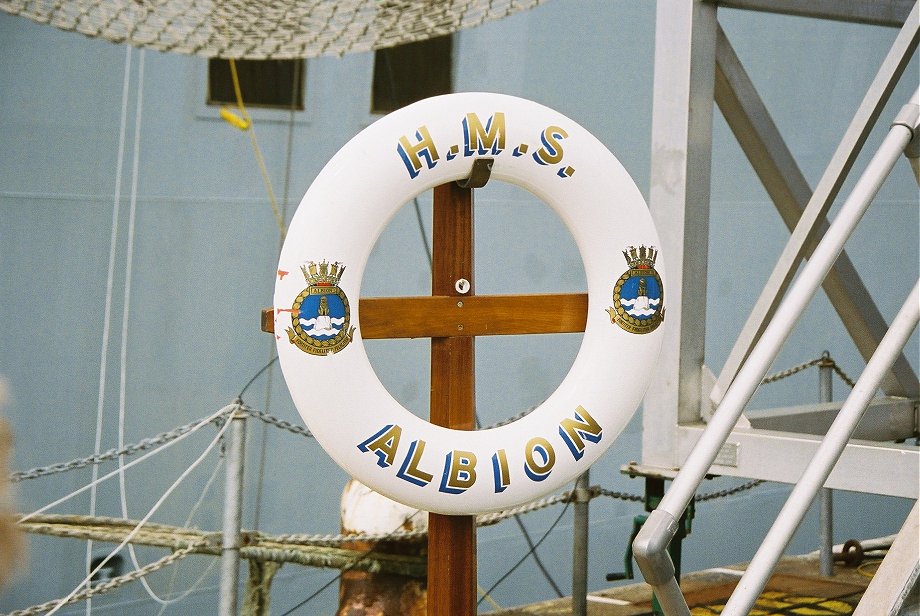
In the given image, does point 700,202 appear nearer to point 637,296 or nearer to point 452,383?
point 637,296

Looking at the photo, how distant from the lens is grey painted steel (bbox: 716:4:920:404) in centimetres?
266

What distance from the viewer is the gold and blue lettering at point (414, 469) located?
1853mm

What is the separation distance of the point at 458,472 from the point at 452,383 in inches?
6.7

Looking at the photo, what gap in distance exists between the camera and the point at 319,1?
166 inches

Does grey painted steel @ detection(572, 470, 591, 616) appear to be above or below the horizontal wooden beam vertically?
Result: below

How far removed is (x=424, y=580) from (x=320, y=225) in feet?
5.39

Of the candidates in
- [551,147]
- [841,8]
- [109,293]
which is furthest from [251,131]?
[551,147]

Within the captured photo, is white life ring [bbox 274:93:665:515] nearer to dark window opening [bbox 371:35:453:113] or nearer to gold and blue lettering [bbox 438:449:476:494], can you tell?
gold and blue lettering [bbox 438:449:476:494]

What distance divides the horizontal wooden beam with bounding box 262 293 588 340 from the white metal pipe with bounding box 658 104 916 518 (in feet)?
1.31

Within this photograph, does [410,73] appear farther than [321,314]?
Yes

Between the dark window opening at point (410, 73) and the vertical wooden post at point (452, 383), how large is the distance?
11.1 ft

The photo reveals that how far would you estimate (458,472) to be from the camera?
189 centimetres

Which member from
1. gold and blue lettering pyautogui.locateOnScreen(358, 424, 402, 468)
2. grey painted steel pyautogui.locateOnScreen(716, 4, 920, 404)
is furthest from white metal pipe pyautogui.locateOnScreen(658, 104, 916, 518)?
grey painted steel pyautogui.locateOnScreen(716, 4, 920, 404)

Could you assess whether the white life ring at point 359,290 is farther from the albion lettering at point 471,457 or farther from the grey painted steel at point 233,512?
the grey painted steel at point 233,512
